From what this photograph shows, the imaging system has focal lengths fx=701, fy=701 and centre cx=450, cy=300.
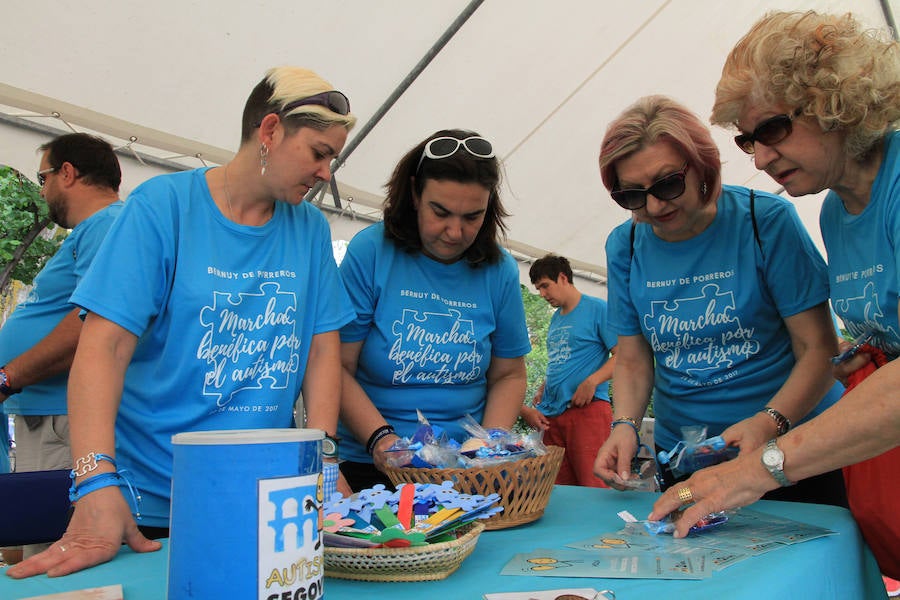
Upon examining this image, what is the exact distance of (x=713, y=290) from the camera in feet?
5.28

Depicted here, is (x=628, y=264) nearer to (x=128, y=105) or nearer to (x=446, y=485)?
(x=446, y=485)

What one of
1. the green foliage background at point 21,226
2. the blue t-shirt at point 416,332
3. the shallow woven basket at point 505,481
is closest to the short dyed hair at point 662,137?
the blue t-shirt at point 416,332

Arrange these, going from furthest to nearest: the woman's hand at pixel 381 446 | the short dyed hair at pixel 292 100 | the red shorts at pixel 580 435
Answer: the red shorts at pixel 580 435 → the woman's hand at pixel 381 446 → the short dyed hair at pixel 292 100

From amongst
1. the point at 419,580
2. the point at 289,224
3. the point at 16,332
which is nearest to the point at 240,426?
the point at 289,224

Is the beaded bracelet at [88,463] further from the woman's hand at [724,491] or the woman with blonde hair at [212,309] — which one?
the woman's hand at [724,491]

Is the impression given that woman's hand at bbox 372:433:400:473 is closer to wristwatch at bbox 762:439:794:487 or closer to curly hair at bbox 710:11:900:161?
wristwatch at bbox 762:439:794:487

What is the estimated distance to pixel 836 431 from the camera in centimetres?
103

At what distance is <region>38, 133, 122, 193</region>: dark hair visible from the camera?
2689mm

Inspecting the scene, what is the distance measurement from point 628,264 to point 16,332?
79.9 inches

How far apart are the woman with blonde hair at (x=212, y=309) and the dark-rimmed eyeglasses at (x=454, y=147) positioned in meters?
0.36

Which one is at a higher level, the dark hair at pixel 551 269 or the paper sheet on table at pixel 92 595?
the dark hair at pixel 551 269

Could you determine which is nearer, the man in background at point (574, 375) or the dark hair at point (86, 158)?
the dark hair at point (86, 158)

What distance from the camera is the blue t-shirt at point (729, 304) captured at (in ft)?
5.18

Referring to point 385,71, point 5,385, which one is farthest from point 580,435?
point 5,385
